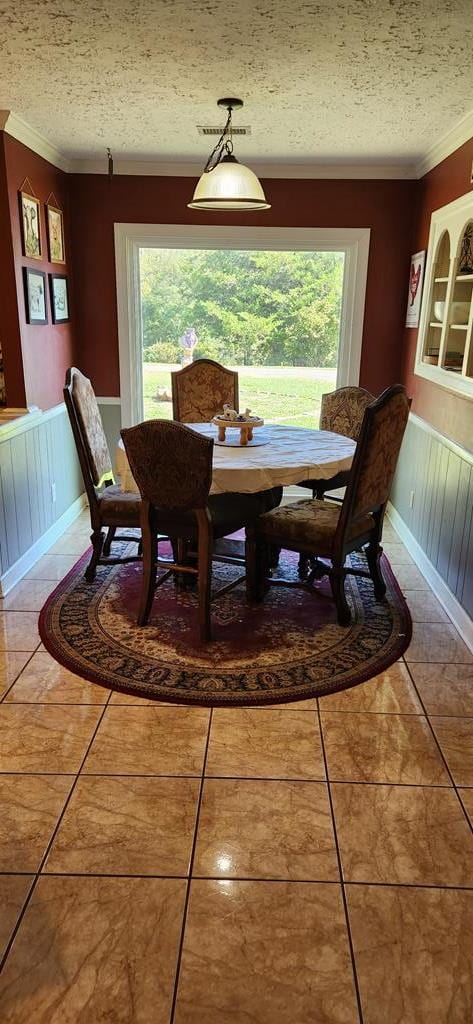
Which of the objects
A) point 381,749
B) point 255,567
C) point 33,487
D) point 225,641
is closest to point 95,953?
point 381,749

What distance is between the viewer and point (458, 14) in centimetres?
225

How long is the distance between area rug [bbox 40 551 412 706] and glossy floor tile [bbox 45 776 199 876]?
50cm

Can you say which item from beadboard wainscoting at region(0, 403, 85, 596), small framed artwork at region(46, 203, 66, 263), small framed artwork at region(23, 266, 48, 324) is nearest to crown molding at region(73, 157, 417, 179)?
small framed artwork at region(46, 203, 66, 263)

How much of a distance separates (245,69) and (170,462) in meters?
1.64

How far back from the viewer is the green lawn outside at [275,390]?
514 cm

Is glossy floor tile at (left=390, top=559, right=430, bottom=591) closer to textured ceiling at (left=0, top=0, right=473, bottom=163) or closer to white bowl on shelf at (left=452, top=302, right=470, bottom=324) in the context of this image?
white bowl on shelf at (left=452, top=302, right=470, bottom=324)

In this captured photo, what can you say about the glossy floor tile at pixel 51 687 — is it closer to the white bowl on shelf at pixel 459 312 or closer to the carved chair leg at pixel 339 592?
the carved chair leg at pixel 339 592

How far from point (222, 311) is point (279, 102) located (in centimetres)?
193

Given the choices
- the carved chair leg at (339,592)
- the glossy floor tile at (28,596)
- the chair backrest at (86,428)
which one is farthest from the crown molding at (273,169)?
the carved chair leg at (339,592)

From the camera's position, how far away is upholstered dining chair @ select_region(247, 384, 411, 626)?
2.90m

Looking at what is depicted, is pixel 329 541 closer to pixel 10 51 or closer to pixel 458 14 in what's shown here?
pixel 458 14

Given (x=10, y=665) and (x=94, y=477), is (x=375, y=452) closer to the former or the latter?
(x=94, y=477)

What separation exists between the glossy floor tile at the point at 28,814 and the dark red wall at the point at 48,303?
2.37m

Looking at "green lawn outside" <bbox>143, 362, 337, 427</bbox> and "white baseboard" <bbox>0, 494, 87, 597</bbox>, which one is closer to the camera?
"white baseboard" <bbox>0, 494, 87, 597</bbox>
